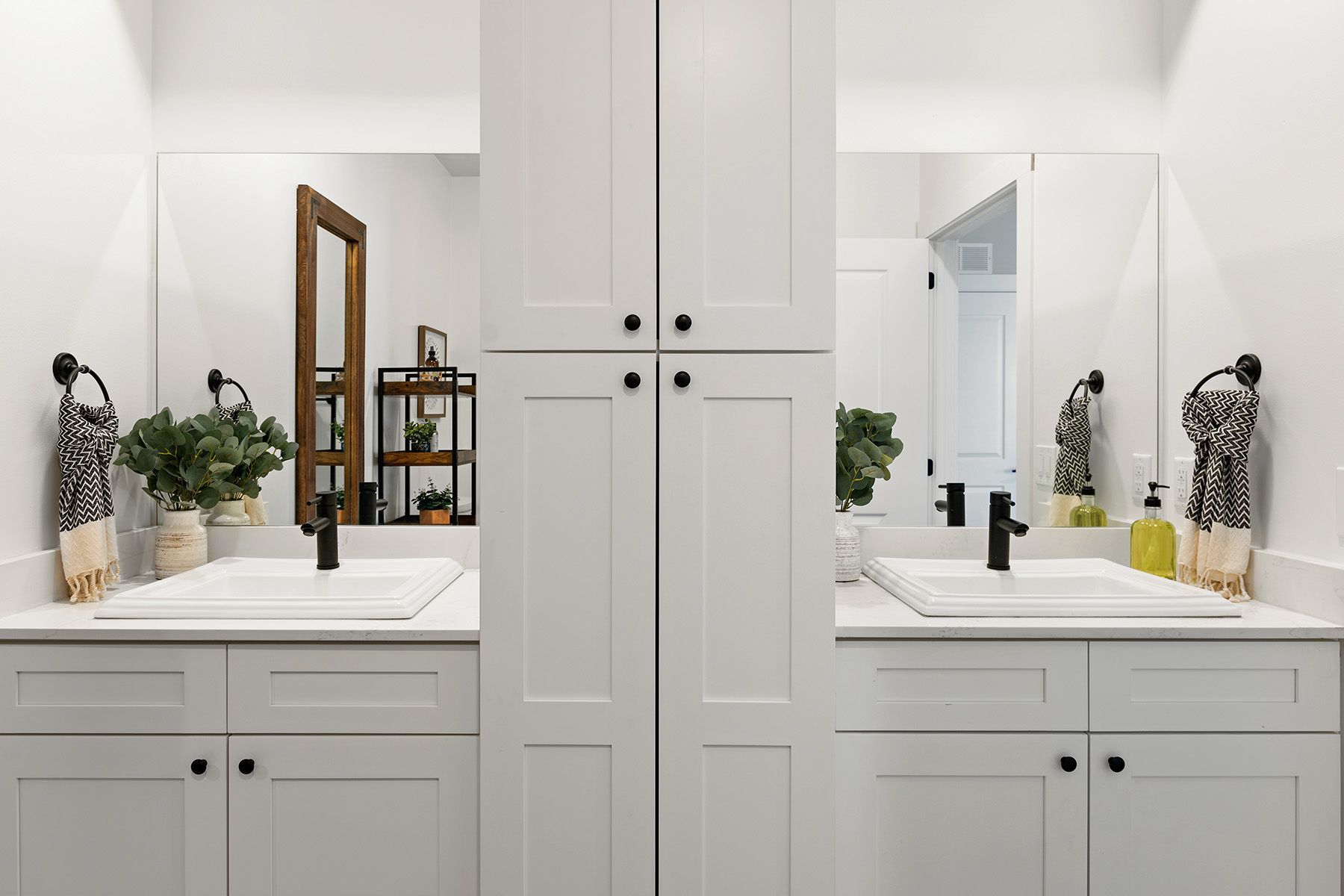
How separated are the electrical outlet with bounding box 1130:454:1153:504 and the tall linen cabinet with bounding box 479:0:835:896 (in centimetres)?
107

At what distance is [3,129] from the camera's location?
63.0 inches

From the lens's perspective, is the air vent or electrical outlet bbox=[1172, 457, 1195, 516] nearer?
electrical outlet bbox=[1172, 457, 1195, 516]

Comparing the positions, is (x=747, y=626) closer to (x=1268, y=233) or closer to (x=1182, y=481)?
(x=1182, y=481)

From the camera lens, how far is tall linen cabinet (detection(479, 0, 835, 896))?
55.5 inches

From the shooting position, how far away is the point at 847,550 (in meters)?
1.88

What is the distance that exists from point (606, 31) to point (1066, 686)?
55.5 inches

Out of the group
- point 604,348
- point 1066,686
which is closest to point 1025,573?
point 1066,686

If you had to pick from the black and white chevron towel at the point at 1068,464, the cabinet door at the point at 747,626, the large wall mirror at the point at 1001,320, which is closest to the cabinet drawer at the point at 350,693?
the cabinet door at the point at 747,626

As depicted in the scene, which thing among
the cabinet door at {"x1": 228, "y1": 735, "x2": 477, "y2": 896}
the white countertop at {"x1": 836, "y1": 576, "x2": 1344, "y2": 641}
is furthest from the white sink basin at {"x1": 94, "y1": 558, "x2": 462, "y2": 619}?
the white countertop at {"x1": 836, "y1": 576, "x2": 1344, "y2": 641}

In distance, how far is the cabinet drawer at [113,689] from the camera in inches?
57.7

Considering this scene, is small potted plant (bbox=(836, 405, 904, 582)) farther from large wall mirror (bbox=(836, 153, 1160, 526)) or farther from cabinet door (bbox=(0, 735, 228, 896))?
cabinet door (bbox=(0, 735, 228, 896))

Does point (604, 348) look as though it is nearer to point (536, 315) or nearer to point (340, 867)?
point (536, 315)

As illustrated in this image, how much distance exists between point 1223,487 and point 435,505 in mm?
1773

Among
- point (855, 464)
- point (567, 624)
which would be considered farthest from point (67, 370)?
point (855, 464)
